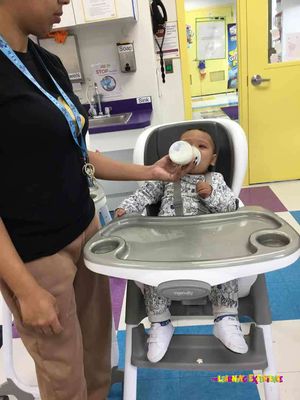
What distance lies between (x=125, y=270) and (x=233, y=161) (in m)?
0.68

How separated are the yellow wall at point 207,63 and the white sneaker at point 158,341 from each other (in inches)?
236

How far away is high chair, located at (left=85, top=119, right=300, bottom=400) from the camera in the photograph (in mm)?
759

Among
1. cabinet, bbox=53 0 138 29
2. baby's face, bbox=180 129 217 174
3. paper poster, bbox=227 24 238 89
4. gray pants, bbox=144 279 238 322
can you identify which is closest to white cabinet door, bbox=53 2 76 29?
cabinet, bbox=53 0 138 29

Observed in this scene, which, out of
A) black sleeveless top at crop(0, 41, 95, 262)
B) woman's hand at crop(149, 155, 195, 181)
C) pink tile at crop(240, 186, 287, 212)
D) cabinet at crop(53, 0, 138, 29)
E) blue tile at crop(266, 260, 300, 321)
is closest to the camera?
black sleeveless top at crop(0, 41, 95, 262)

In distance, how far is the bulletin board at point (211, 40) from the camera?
6785 mm

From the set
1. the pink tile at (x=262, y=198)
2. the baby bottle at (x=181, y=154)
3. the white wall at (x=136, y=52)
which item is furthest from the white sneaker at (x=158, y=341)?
the white wall at (x=136, y=52)

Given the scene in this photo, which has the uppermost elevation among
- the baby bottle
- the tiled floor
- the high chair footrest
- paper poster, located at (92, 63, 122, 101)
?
paper poster, located at (92, 63, 122, 101)

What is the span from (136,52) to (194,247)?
228cm

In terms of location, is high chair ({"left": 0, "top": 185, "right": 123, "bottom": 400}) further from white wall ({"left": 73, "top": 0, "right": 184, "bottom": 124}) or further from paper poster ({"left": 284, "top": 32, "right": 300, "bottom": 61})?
paper poster ({"left": 284, "top": 32, "right": 300, "bottom": 61})

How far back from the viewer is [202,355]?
3.30 feet

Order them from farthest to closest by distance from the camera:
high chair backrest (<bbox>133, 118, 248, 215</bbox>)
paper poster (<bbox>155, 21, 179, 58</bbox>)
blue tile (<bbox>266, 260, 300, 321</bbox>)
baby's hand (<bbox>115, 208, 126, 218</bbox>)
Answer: paper poster (<bbox>155, 21, 179, 58</bbox>) < blue tile (<bbox>266, 260, 300, 321</bbox>) < high chair backrest (<bbox>133, 118, 248, 215</bbox>) < baby's hand (<bbox>115, 208, 126, 218</bbox>)

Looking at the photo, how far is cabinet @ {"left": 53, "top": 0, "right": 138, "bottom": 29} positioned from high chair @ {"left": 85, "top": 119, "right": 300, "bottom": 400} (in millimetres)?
1553

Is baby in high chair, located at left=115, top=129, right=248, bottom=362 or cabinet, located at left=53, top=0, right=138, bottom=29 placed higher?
cabinet, located at left=53, top=0, right=138, bottom=29

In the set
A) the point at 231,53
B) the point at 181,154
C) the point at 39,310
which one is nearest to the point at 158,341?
the point at 39,310
